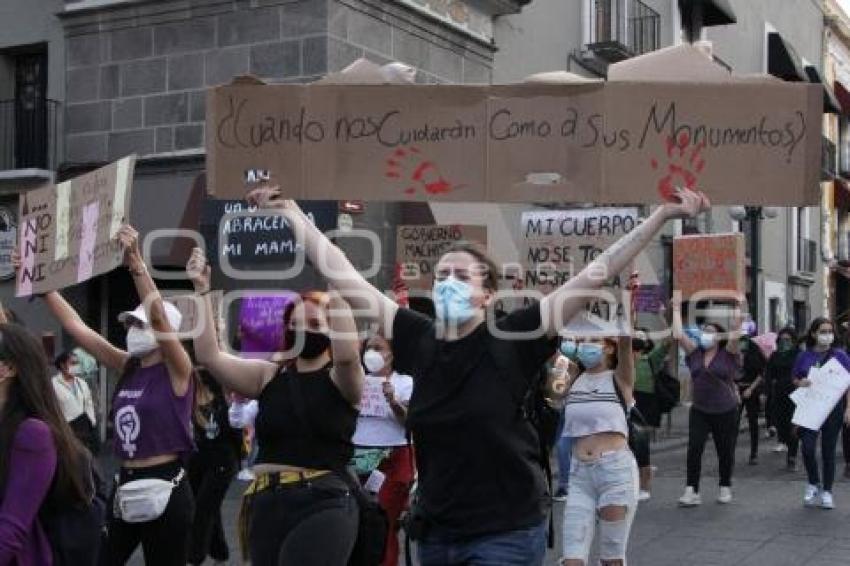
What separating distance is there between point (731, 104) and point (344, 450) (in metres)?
1.95

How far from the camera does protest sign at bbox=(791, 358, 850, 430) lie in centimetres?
1069

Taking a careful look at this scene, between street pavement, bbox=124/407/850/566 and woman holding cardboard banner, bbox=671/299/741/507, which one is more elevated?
woman holding cardboard banner, bbox=671/299/741/507

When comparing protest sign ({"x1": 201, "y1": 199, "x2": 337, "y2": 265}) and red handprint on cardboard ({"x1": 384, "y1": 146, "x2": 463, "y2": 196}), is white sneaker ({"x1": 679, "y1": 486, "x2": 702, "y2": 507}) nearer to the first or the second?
protest sign ({"x1": 201, "y1": 199, "x2": 337, "y2": 265})

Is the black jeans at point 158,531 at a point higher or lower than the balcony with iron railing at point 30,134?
lower

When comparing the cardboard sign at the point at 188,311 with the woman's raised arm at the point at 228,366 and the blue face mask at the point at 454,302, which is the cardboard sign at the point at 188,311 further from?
the blue face mask at the point at 454,302

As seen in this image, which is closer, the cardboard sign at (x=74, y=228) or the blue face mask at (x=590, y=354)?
the cardboard sign at (x=74, y=228)

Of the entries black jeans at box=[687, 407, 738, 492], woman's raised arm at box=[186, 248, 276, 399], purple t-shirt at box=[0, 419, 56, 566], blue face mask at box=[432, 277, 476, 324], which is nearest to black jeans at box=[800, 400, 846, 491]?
black jeans at box=[687, 407, 738, 492]

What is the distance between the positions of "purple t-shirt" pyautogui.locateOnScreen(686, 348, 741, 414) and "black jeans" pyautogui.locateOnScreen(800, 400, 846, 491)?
2.26 feet

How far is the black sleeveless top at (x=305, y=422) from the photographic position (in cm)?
455

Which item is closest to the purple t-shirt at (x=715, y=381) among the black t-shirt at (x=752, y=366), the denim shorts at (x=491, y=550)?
the black t-shirt at (x=752, y=366)

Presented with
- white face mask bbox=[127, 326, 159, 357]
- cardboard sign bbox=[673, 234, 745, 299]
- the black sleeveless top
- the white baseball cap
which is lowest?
the black sleeveless top

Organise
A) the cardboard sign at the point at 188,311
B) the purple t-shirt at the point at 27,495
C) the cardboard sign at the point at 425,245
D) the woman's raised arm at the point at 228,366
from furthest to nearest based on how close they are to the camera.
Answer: the cardboard sign at the point at 425,245, the cardboard sign at the point at 188,311, the woman's raised arm at the point at 228,366, the purple t-shirt at the point at 27,495

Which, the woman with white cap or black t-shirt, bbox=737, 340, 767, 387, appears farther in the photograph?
black t-shirt, bbox=737, 340, 767, 387

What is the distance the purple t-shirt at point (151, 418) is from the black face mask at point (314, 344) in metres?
0.96
